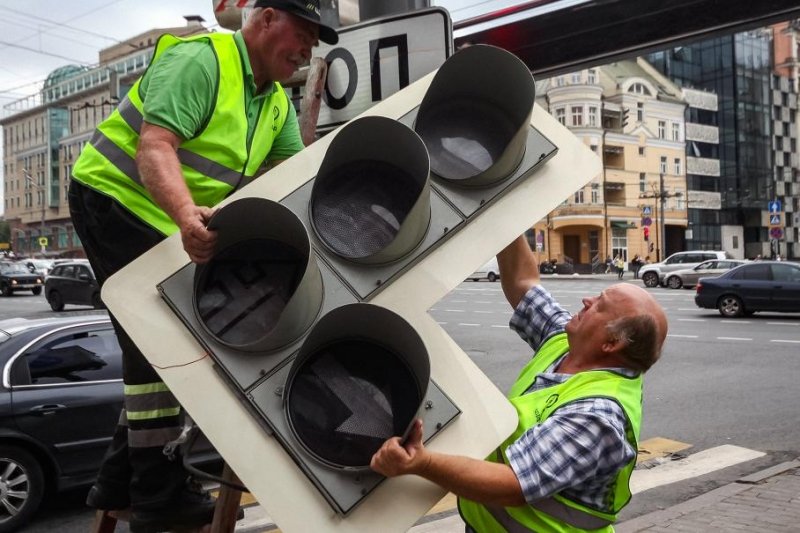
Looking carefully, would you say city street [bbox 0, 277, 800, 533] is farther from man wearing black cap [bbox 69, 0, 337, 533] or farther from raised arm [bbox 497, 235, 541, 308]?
man wearing black cap [bbox 69, 0, 337, 533]

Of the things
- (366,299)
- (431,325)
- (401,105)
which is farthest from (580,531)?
(401,105)

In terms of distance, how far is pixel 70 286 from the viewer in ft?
77.1

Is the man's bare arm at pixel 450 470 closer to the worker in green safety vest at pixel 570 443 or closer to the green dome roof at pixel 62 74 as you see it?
the worker in green safety vest at pixel 570 443

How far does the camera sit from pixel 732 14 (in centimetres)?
403

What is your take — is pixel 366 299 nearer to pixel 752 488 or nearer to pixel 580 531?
pixel 580 531

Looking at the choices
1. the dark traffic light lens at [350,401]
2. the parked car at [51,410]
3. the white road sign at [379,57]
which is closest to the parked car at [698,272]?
the parked car at [51,410]

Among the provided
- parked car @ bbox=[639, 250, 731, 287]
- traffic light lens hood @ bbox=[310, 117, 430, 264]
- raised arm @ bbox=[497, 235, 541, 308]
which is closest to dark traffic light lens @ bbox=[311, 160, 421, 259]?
traffic light lens hood @ bbox=[310, 117, 430, 264]

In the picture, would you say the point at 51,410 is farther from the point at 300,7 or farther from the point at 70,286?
the point at 70,286

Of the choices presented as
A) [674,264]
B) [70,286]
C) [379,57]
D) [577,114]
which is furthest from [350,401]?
[577,114]

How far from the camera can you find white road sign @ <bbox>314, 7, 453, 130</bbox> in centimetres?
328

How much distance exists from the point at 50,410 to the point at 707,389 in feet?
26.2

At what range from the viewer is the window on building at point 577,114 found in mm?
55344

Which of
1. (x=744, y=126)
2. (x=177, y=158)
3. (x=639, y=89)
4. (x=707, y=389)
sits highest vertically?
(x=639, y=89)

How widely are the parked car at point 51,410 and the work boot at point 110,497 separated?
392 cm
